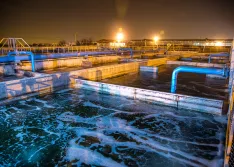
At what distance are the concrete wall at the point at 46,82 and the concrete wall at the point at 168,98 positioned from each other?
1.76 metres

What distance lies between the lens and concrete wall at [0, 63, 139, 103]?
8266mm

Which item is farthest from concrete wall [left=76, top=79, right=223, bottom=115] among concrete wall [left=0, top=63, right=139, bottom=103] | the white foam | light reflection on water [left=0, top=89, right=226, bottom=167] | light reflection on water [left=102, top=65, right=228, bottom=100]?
the white foam

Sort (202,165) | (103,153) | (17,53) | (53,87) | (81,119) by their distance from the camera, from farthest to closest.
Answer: (17,53), (53,87), (81,119), (103,153), (202,165)

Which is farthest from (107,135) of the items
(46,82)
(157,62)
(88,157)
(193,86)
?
(157,62)

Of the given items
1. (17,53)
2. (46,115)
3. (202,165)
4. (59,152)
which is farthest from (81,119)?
(17,53)

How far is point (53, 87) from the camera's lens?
396 inches

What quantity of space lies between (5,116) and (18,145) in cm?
228

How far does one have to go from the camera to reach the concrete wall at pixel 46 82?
8.27 meters

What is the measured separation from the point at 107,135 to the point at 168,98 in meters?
3.44

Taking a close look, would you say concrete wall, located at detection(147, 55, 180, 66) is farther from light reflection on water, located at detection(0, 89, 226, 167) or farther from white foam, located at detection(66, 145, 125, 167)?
white foam, located at detection(66, 145, 125, 167)

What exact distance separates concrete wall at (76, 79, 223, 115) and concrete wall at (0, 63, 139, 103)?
5.77ft

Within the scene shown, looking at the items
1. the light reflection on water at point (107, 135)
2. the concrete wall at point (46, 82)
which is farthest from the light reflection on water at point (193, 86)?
the light reflection on water at point (107, 135)

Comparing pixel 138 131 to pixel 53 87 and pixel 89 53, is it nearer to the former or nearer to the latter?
pixel 53 87

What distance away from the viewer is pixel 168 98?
779 cm
